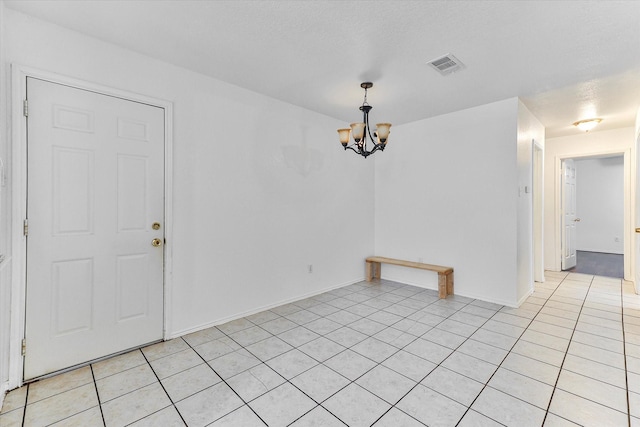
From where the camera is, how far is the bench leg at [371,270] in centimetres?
488

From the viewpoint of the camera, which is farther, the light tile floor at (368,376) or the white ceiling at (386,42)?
the white ceiling at (386,42)

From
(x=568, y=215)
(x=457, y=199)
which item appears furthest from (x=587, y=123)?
(x=457, y=199)

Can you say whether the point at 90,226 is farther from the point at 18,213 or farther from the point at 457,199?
the point at 457,199

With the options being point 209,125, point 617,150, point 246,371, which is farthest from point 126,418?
point 617,150

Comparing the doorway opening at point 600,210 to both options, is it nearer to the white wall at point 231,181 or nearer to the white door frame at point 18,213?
the white wall at point 231,181

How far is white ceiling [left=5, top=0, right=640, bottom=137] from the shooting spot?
6.53ft

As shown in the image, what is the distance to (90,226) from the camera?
2344mm

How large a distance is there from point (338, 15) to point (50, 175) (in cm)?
241

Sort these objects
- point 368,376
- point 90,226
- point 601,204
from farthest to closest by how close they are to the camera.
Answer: point 601,204, point 90,226, point 368,376

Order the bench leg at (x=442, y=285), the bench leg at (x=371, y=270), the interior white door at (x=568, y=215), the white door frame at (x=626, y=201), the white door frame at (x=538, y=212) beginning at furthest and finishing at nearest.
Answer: the interior white door at (x=568, y=215), the bench leg at (x=371, y=270), the white door frame at (x=626, y=201), the white door frame at (x=538, y=212), the bench leg at (x=442, y=285)

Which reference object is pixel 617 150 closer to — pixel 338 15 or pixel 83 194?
pixel 338 15

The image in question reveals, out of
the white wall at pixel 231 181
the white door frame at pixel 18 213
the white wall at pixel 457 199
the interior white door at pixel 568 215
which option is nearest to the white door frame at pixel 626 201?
the interior white door at pixel 568 215

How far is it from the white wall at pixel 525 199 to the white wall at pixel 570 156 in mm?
1623

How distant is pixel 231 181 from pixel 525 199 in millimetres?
3804
